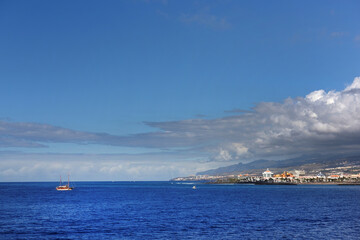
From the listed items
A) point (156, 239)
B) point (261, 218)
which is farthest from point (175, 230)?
point (261, 218)

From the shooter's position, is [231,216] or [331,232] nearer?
[331,232]

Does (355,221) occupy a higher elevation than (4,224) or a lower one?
lower

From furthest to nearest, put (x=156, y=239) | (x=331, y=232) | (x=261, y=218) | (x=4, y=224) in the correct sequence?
(x=261, y=218) → (x=4, y=224) → (x=331, y=232) → (x=156, y=239)

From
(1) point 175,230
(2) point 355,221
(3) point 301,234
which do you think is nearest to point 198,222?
(1) point 175,230

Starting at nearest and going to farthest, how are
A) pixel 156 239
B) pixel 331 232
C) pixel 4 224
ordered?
pixel 156 239, pixel 331 232, pixel 4 224

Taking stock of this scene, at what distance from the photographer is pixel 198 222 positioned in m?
63.0

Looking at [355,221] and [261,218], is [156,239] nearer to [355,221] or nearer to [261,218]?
[261,218]

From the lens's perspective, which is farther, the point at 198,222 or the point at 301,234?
the point at 198,222

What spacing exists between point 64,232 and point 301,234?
34.4 m

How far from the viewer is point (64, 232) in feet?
176

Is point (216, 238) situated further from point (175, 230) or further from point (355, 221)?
point (355, 221)

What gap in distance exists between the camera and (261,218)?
67938mm

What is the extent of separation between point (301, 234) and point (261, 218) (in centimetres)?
1836

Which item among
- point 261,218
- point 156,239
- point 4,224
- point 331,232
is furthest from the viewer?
point 261,218
